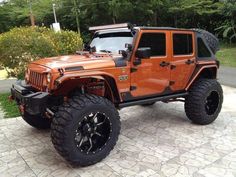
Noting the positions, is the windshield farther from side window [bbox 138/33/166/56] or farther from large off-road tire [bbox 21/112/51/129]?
large off-road tire [bbox 21/112/51/129]

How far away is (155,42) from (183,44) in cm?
70

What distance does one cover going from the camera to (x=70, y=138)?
4262 millimetres

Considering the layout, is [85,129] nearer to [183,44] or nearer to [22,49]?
[183,44]

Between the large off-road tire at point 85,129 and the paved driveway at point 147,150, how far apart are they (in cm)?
21

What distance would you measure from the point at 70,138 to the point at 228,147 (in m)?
2.47

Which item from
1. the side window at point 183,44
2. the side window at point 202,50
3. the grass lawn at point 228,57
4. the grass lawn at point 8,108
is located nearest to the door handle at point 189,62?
the side window at point 183,44

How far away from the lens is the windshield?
5359mm

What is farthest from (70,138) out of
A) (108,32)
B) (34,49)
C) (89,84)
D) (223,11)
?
(223,11)

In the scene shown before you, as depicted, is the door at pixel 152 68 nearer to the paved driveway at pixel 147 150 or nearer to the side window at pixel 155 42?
the side window at pixel 155 42

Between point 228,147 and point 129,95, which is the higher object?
point 129,95

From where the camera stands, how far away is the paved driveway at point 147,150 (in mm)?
4422

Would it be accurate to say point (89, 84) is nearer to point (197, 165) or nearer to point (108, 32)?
point (108, 32)

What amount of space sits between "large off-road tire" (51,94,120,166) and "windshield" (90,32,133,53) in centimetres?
116

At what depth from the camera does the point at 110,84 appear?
4934mm
